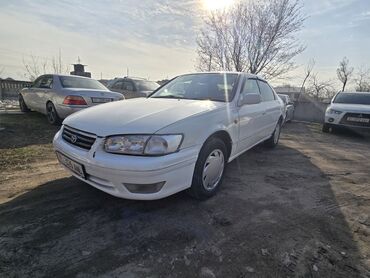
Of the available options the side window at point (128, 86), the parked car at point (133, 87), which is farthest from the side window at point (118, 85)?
the side window at point (128, 86)

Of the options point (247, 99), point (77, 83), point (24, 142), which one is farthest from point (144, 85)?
point (247, 99)

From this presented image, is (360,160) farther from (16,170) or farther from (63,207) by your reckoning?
(16,170)

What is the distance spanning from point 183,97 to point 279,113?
2856 millimetres

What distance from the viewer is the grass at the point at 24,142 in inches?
163

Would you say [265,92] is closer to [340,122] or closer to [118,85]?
[340,122]

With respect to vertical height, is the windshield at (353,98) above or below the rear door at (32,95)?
above

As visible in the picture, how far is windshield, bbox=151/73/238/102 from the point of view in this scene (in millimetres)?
3523

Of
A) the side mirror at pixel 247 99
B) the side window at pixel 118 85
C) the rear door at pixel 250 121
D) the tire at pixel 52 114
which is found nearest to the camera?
the side mirror at pixel 247 99

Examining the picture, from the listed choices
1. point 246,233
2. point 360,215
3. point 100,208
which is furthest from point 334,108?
point 100,208

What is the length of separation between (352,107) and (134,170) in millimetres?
8895

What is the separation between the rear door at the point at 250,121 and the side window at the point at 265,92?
27 cm

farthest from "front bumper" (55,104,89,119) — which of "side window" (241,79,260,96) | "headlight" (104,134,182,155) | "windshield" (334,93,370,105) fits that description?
"windshield" (334,93,370,105)

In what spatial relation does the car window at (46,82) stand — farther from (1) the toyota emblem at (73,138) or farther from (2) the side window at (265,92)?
(2) the side window at (265,92)

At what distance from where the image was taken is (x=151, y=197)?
2.37 metres
